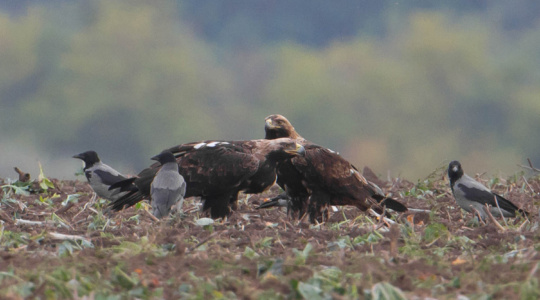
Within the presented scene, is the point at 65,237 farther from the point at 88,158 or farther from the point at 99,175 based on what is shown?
the point at 88,158

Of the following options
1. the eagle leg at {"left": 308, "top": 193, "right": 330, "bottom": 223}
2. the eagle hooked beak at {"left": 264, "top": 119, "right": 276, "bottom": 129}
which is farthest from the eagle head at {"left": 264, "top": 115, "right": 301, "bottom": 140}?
the eagle leg at {"left": 308, "top": 193, "right": 330, "bottom": 223}

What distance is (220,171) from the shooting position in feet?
28.3

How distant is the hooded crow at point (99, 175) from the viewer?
10.9 m

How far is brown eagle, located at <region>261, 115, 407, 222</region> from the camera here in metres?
9.08

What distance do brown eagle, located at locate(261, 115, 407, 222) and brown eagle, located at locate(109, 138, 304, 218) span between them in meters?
0.26

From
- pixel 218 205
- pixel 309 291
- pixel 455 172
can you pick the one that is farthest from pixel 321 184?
pixel 309 291

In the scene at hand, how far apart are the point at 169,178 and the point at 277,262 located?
3.28m

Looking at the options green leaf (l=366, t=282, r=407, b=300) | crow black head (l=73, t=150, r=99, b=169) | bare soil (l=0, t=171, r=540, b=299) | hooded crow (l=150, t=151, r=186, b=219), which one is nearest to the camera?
green leaf (l=366, t=282, r=407, b=300)

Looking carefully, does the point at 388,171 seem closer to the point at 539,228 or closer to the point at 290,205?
the point at 290,205

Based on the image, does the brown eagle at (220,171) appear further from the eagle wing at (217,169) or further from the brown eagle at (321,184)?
the brown eagle at (321,184)

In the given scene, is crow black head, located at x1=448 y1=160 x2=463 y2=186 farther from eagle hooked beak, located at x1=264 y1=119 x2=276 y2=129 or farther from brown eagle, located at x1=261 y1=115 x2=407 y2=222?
eagle hooked beak, located at x1=264 y1=119 x2=276 y2=129

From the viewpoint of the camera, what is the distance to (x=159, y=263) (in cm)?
527

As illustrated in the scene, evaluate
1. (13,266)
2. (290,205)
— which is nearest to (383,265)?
(13,266)

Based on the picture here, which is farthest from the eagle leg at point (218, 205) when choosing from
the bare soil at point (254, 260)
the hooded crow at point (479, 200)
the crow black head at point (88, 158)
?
the crow black head at point (88, 158)
